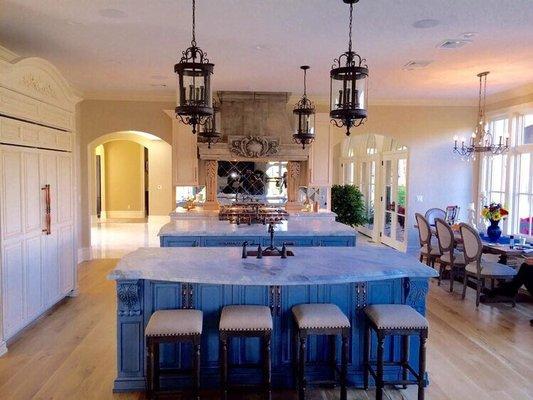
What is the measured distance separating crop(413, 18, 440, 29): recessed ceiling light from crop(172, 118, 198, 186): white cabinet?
4148 mm

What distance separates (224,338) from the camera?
2.66m

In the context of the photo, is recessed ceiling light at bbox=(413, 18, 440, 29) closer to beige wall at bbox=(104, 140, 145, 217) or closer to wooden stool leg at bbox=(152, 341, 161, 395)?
wooden stool leg at bbox=(152, 341, 161, 395)

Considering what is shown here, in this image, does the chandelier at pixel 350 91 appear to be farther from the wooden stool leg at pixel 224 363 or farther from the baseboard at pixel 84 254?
the baseboard at pixel 84 254

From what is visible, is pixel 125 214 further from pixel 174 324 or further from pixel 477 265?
pixel 174 324

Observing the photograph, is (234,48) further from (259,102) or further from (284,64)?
(259,102)

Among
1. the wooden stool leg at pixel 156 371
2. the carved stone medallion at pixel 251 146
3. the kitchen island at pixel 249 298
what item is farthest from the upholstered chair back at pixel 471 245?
the wooden stool leg at pixel 156 371

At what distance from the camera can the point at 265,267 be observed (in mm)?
2889

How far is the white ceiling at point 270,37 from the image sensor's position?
3.58 metres

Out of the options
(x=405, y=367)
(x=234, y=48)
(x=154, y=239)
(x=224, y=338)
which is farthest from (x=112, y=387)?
(x=154, y=239)

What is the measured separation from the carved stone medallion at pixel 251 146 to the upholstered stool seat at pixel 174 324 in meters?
4.23

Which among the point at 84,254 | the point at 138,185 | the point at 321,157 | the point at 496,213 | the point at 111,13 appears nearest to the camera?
the point at 111,13

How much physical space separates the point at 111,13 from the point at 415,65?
12.1 ft

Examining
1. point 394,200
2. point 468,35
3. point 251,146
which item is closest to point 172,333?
point 468,35

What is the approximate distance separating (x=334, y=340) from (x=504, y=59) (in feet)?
13.5
